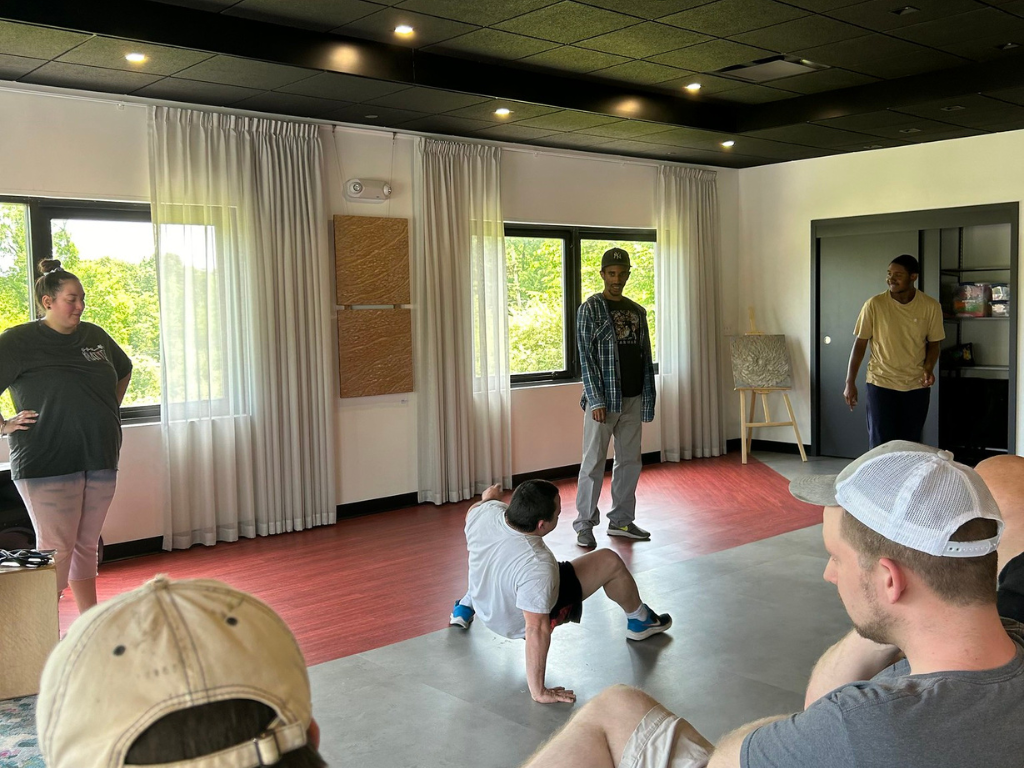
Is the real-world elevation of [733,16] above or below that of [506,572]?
above

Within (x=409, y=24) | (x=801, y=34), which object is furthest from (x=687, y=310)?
(x=409, y=24)

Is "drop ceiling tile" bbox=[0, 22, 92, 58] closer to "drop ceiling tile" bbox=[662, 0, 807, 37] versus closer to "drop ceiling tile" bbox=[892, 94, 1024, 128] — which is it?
"drop ceiling tile" bbox=[662, 0, 807, 37]

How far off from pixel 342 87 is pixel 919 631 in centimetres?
466

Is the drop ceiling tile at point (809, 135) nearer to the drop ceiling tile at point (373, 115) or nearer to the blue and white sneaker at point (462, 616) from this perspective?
the drop ceiling tile at point (373, 115)

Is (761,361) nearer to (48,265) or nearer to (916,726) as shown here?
(48,265)

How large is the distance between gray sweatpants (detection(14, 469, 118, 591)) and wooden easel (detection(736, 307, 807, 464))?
18.9 feet

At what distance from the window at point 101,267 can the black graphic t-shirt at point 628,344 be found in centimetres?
272

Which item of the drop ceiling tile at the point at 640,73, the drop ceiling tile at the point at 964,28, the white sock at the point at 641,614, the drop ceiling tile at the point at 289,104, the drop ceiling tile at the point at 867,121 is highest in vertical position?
the drop ceiling tile at the point at 640,73

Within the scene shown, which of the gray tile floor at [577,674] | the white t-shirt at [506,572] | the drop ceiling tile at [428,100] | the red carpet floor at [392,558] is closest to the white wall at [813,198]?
the red carpet floor at [392,558]

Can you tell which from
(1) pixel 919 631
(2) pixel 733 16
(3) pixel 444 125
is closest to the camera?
(1) pixel 919 631

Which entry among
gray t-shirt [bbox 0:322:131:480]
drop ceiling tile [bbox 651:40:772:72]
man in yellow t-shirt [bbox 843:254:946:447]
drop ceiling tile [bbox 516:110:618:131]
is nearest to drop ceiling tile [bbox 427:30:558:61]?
drop ceiling tile [bbox 651:40:772:72]

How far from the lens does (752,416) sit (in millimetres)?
8969

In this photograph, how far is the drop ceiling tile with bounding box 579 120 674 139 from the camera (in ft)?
22.1

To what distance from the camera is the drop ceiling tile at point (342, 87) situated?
5.16 m
